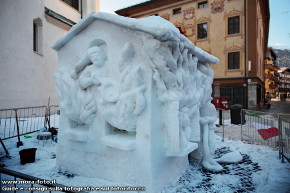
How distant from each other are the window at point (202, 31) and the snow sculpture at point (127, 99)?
1548 centimetres

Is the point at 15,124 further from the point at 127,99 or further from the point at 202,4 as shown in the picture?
the point at 202,4

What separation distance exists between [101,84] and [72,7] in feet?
47.9

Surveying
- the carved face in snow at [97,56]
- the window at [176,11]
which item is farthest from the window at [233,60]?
the carved face in snow at [97,56]

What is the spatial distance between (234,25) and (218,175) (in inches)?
627

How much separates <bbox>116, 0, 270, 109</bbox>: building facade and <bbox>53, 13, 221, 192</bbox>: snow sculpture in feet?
45.9

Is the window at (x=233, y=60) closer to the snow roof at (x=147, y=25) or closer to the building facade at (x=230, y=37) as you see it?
the building facade at (x=230, y=37)

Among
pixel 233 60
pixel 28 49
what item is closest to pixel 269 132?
pixel 28 49

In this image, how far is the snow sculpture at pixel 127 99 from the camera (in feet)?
8.83

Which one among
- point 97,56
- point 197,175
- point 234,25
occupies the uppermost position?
point 234,25

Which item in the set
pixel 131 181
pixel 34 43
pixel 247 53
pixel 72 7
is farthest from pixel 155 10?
pixel 131 181

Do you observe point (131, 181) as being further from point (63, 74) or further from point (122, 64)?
point (63, 74)

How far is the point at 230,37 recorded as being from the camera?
16.5m

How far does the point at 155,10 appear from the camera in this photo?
20.0 m

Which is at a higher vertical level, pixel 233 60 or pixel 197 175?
pixel 233 60
